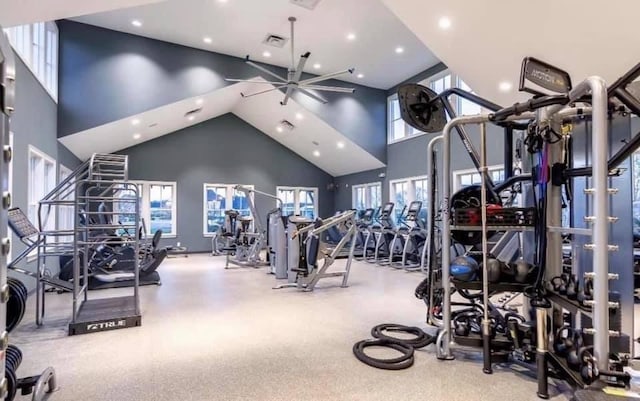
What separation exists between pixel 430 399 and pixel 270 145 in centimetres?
1079

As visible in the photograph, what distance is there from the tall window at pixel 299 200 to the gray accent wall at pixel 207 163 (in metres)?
0.28

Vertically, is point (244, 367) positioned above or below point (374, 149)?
below

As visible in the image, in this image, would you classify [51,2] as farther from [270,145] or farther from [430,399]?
[270,145]

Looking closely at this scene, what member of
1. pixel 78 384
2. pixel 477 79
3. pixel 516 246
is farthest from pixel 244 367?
pixel 477 79

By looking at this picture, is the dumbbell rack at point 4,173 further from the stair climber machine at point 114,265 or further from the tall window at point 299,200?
the tall window at point 299,200

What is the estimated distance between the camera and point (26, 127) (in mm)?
5086

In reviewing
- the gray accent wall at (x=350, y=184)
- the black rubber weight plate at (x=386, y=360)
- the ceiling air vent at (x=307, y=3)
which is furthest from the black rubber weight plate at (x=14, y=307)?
the gray accent wall at (x=350, y=184)

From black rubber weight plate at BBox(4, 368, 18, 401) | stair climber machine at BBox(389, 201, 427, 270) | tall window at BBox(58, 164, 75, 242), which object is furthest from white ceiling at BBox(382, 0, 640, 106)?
tall window at BBox(58, 164, 75, 242)

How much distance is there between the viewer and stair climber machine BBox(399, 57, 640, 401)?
1907mm

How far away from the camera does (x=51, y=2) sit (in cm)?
384

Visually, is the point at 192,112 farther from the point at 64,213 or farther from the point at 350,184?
the point at 350,184

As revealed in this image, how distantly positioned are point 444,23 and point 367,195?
7380 mm

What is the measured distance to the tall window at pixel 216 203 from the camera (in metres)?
11.4

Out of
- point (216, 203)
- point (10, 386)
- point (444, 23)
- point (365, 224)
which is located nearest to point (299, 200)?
point (216, 203)
